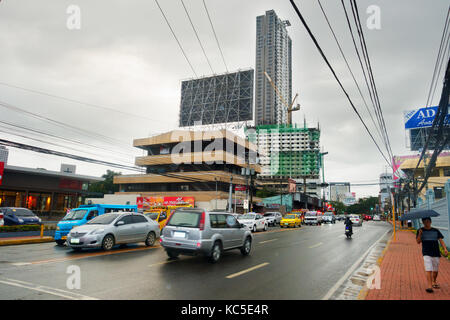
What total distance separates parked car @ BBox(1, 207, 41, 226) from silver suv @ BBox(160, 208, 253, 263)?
16.6 m

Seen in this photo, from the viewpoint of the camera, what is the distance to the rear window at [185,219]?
9.74 metres

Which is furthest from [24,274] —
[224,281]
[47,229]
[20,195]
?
[20,195]

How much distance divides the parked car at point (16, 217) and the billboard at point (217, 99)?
1632 inches

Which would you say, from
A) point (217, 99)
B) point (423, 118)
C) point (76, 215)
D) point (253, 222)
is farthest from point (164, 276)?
point (217, 99)

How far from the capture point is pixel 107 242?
38.7 ft

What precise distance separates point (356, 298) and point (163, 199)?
2048 inches

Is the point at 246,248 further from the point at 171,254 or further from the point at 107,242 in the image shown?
the point at 107,242

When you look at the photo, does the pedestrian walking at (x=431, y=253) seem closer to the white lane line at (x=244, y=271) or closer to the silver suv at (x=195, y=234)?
the white lane line at (x=244, y=271)

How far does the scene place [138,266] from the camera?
8.84 meters

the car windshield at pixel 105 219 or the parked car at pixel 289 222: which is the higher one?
the car windshield at pixel 105 219

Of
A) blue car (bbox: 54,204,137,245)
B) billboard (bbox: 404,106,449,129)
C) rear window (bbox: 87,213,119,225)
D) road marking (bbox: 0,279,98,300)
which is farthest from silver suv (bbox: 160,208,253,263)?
billboard (bbox: 404,106,449,129)

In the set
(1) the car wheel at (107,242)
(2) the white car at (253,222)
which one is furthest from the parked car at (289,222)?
(1) the car wheel at (107,242)

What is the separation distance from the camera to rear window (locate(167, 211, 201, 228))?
974cm
